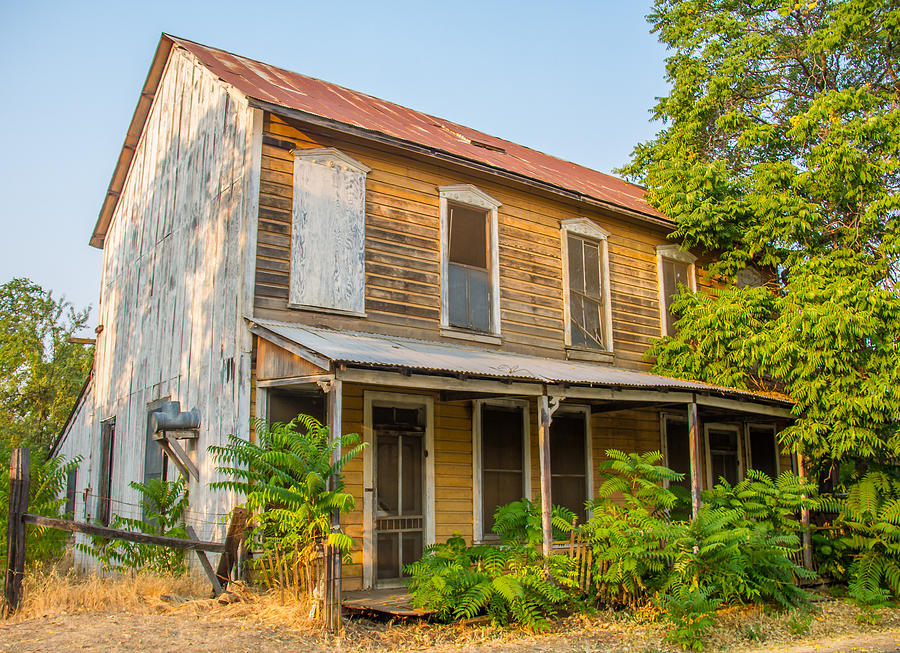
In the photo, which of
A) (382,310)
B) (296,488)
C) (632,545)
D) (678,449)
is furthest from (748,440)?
(296,488)

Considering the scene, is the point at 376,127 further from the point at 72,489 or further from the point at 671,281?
the point at 72,489

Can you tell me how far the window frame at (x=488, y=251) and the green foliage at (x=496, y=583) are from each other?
3357 mm

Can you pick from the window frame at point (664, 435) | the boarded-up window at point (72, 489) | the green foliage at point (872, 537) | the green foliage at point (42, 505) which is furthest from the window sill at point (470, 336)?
the boarded-up window at point (72, 489)

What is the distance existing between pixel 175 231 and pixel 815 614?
34.5ft

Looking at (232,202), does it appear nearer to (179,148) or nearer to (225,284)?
(225,284)

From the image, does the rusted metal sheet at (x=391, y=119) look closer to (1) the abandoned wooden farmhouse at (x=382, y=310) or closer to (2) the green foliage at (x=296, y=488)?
(1) the abandoned wooden farmhouse at (x=382, y=310)

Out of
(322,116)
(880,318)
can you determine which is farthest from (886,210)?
(322,116)

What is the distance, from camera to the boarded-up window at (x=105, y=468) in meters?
13.9

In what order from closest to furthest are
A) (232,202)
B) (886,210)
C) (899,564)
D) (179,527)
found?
1. (179,527)
2. (232,202)
3. (899,564)
4. (886,210)

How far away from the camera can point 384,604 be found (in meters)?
8.12

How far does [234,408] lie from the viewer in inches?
364

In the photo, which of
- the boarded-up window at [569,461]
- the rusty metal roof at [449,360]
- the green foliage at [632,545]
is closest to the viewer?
the rusty metal roof at [449,360]

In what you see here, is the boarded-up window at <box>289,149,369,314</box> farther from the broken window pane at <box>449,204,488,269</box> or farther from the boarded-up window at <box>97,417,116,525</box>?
the boarded-up window at <box>97,417,116,525</box>

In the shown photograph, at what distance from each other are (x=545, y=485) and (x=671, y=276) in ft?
23.4
